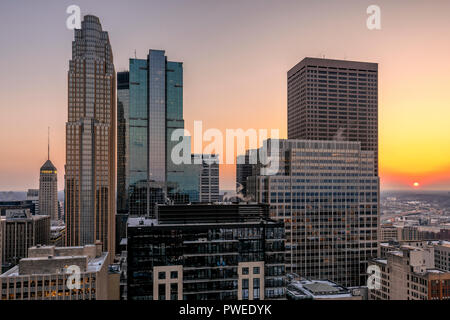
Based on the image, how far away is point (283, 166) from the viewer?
27766mm

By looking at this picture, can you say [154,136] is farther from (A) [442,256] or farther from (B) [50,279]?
(A) [442,256]

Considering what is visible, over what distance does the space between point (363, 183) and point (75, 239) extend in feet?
85.5

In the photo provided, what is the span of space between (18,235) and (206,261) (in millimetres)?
33039

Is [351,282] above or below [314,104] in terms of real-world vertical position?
below

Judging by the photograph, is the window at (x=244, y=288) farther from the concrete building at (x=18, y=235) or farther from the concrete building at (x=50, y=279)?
the concrete building at (x=18, y=235)

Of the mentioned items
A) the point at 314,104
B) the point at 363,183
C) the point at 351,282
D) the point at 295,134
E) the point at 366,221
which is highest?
the point at 314,104

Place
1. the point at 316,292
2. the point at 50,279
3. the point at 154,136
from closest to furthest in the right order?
1. the point at 316,292
2. the point at 50,279
3. the point at 154,136

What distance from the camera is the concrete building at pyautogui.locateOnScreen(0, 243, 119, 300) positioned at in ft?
56.0

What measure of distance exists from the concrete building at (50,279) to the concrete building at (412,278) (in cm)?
1576

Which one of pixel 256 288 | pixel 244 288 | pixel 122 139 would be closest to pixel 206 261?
pixel 244 288

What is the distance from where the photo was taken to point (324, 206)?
89.1ft
